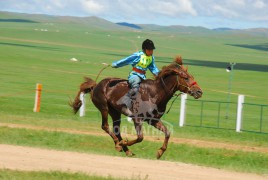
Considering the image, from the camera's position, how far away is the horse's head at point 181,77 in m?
14.4

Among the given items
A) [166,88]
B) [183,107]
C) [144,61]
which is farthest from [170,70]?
[183,107]

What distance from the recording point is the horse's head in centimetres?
1444

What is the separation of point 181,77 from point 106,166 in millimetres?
3574

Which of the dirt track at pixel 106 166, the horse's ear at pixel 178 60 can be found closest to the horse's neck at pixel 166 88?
the horse's ear at pixel 178 60

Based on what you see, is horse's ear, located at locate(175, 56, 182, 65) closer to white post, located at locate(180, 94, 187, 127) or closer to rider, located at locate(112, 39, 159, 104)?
rider, located at locate(112, 39, 159, 104)

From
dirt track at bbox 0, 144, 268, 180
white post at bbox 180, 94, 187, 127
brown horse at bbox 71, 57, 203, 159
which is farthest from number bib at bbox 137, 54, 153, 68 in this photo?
white post at bbox 180, 94, 187, 127

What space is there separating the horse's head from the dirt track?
219 cm

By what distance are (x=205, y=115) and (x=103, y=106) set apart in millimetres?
19533

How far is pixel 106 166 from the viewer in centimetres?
1185

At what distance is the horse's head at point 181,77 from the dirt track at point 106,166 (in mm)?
2187

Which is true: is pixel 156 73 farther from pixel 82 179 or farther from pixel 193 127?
pixel 193 127

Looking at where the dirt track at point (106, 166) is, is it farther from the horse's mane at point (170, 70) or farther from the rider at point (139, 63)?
the horse's mane at point (170, 70)

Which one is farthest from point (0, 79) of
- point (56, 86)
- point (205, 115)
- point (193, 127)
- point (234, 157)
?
point (234, 157)

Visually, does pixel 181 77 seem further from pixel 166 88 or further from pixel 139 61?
pixel 139 61
